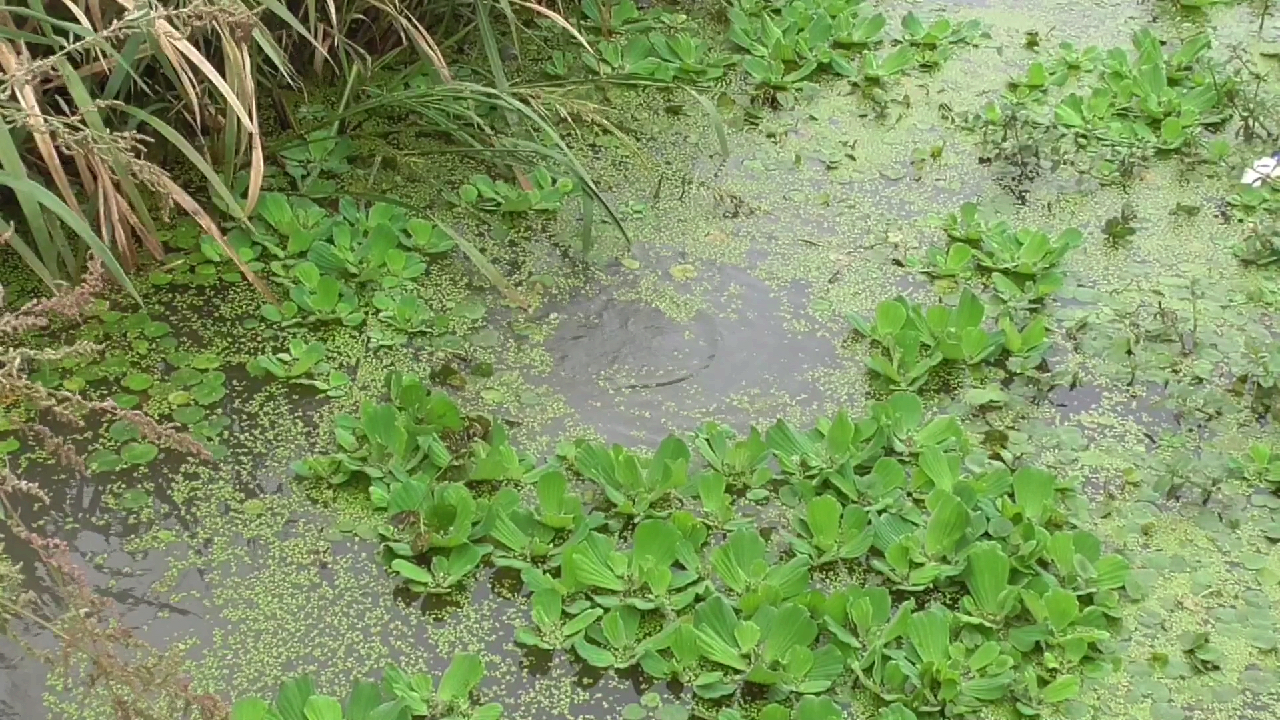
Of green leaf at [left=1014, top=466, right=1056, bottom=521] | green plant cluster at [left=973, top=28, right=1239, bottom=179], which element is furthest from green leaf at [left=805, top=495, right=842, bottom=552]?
green plant cluster at [left=973, top=28, right=1239, bottom=179]

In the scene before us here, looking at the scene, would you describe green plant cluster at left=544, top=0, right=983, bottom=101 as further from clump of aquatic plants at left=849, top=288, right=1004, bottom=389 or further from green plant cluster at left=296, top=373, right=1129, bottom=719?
green plant cluster at left=296, top=373, right=1129, bottom=719

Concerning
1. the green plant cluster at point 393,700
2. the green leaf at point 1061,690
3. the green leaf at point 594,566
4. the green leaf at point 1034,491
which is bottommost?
the green plant cluster at point 393,700

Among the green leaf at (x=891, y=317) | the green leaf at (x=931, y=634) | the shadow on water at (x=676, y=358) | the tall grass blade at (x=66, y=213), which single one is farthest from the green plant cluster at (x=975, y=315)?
the tall grass blade at (x=66, y=213)

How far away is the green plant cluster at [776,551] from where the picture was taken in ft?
5.33

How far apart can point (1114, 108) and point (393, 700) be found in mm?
2139

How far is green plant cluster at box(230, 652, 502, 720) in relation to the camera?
151cm

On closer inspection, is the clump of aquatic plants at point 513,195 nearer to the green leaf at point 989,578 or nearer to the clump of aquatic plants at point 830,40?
the clump of aquatic plants at point 830,40

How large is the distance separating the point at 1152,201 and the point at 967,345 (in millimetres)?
753

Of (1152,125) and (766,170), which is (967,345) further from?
(1152,125)

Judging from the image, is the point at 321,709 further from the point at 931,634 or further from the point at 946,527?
the point at 946,527

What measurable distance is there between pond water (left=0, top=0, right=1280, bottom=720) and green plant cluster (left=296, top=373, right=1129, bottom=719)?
59mm

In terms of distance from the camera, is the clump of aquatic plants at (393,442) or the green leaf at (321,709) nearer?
the green leaf at (321,709)

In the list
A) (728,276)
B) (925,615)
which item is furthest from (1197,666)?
(728,276)

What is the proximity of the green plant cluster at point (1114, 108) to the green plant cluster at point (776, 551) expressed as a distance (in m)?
1.02
